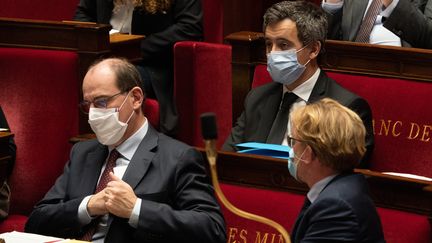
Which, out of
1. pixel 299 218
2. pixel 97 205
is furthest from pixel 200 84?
pixel 299 218

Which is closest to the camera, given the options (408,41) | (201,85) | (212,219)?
(212,219)

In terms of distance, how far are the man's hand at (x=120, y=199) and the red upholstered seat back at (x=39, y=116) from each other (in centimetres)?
56

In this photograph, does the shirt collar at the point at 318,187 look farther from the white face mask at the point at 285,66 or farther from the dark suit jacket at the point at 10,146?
the dark suit jacket at the point at 10,146

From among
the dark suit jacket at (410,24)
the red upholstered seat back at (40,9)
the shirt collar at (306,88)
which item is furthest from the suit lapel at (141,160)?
the red upholstered seat back at (40,9)

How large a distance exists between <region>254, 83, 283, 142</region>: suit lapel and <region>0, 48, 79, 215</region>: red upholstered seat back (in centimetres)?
36

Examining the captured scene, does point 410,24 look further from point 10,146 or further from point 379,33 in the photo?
point 10,146

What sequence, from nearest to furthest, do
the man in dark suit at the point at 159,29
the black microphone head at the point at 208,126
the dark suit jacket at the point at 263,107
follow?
the black microphone head at the point at 208,126, the dark suit jacket at the point at 263,107, the man in dark suit at the point at 159,29

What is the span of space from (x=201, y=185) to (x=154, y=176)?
0.06m

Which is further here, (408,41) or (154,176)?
(408,41)

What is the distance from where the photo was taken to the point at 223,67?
6.17ft

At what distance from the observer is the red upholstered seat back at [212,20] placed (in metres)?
2.17

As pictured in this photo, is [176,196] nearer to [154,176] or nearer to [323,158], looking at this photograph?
[154,176]

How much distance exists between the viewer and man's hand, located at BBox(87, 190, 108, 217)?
115 centimetres

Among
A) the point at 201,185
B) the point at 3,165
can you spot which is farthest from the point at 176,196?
the point at 3,165
